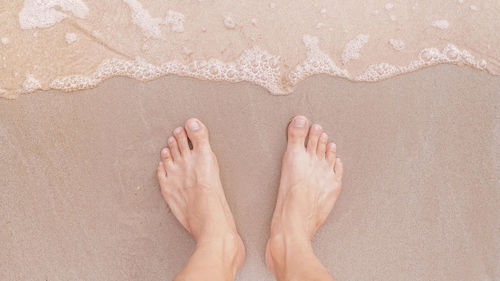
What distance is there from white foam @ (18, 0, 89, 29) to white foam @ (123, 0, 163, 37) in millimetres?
220

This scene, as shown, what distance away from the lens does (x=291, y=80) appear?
147 cm

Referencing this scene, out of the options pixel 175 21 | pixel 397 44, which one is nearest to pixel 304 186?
pixel 397 44

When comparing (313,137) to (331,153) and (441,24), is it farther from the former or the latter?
(441,24)

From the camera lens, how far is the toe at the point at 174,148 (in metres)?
1.45

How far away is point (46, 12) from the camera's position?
4.87ft

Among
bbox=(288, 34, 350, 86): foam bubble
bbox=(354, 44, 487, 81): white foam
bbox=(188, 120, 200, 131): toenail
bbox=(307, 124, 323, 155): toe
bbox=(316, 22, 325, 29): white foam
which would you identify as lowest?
bbox=(307, 124, 323, 155): toe

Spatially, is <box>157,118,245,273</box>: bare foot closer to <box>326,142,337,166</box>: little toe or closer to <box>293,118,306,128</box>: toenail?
<box>293,118,306,128</box>: toenail

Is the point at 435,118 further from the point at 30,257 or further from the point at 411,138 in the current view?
the point at 30,257

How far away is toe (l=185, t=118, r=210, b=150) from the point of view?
55.7 inches

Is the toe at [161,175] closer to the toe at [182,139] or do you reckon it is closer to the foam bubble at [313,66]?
the toe at [182,139]

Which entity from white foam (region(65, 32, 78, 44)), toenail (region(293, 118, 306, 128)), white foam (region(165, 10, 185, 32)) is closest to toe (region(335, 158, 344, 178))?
toenail (region(293, 118, 306, 128))

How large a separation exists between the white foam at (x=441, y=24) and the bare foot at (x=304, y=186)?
772 mm

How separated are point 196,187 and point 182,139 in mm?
232

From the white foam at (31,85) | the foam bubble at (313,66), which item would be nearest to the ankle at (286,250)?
the foam bubble at (313,66)
